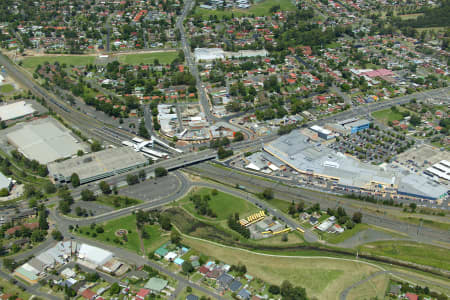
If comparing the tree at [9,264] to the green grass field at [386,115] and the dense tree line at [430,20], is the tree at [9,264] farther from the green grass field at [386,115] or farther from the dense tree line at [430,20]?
the dense tree line at [430,20]

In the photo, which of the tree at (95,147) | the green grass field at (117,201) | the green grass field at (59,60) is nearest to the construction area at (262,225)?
the green grass field at (117,201)

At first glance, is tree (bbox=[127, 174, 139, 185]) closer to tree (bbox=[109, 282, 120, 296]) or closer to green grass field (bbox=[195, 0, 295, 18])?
tree (bbox=[109, 282, 120, 296])

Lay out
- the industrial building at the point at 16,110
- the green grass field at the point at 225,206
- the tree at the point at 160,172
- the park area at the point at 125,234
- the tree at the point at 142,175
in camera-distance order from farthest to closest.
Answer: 1. the industrial building at the point at 16,110
2. the tree at the point at 160,172
3. the tree at the point at 142,175
4. the green grass field at the point at 225,206
5. the park area at the point at 125,234

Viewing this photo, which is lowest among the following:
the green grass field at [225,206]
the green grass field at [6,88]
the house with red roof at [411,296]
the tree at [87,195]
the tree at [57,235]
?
the house with red roof at [411,296]

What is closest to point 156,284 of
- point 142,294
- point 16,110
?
point 142,294

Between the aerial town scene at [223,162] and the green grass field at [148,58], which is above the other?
the green grass field at [148,58]

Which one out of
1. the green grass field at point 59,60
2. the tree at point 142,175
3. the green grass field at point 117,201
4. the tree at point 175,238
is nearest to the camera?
the tree at point 175,238
